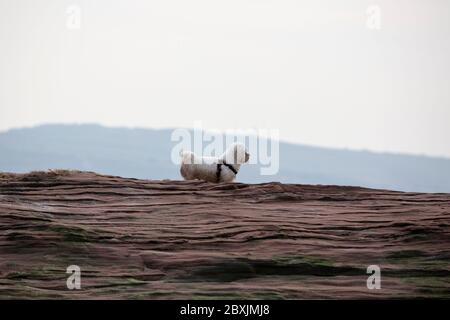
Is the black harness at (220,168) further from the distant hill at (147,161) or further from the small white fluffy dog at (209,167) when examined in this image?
the distant hill at (147,161)

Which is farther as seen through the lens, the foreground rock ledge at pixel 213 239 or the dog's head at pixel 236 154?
the dog's head at pixel 236 154

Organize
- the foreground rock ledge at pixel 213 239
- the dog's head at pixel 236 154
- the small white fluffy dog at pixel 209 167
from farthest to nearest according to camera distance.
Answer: the dog's head at pixel 236 154
the small white fluffy dog at pixel 209 167
the foreground rock ledge at pixel 213 239

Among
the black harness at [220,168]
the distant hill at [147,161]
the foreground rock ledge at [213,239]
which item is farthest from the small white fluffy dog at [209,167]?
the distant hill at [147,161]

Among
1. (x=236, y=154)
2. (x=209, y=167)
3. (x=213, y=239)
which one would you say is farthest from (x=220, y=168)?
(x=213, y=239)

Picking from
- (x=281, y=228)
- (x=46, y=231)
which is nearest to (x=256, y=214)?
(x=281, y=228)

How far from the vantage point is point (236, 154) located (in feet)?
55.0

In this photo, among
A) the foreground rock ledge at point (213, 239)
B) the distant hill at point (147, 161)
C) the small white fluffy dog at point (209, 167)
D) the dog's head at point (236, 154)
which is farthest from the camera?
the distant hill at point (147, 161)

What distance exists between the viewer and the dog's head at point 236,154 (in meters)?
16.7

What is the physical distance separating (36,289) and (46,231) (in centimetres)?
150

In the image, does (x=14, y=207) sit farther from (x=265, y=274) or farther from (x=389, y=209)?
(x=389, y=209)

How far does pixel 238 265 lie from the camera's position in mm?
11836

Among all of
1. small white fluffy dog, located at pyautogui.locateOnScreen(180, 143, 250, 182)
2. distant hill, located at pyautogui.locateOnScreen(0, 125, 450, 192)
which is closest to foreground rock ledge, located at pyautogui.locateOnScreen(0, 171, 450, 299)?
small white fluffy dog, located at pyautogui.locateOnScreen(180, 143, 250, 182)

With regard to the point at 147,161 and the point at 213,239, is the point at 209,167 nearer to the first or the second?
the point at 213,239
